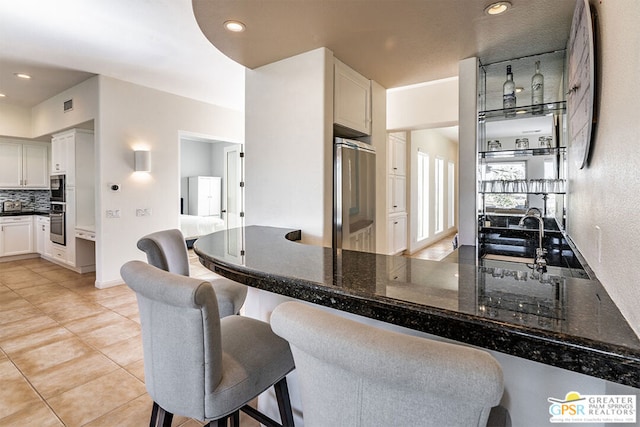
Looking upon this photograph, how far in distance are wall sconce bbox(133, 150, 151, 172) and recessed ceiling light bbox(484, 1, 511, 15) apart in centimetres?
436

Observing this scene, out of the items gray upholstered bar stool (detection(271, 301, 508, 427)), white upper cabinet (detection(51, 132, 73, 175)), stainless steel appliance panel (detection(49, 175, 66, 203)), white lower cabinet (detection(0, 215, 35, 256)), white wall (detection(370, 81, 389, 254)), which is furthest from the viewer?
white lower cabinet (detection(0, 215, 35, 256))

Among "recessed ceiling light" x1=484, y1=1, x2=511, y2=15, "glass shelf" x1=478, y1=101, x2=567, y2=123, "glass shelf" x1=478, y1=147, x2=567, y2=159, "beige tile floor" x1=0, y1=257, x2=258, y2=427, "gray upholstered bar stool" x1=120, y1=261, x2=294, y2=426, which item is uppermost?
"recessed ceiling light" x1=484, y1=1, x2=511, y2=15

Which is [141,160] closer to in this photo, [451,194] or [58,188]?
[58,188]

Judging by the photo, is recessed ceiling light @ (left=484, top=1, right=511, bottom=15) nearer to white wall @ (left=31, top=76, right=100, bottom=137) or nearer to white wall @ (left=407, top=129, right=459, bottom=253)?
white wall @ (left=31, top=76, right=100, bottom=137)

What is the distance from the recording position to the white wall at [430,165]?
6.71 m

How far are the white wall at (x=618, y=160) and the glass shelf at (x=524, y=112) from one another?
1.33 metres

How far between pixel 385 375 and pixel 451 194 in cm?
983

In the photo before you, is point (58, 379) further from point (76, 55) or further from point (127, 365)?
point (76, 55)

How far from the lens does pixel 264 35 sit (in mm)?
2396

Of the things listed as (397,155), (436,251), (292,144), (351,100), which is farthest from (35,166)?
(436,251)

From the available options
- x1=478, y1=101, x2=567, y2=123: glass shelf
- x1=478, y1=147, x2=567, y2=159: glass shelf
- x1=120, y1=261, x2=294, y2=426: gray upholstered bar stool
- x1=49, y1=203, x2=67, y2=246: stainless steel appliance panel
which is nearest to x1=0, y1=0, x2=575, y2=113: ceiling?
x1=478, y1=101, x2=567, y2=123: glass shelf

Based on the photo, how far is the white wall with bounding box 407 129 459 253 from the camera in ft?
22.0

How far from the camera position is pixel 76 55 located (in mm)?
3629

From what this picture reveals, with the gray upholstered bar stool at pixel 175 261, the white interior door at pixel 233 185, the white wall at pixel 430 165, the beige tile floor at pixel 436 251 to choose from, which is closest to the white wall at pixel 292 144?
the gray upholstered bar stool at pixel 175 261
